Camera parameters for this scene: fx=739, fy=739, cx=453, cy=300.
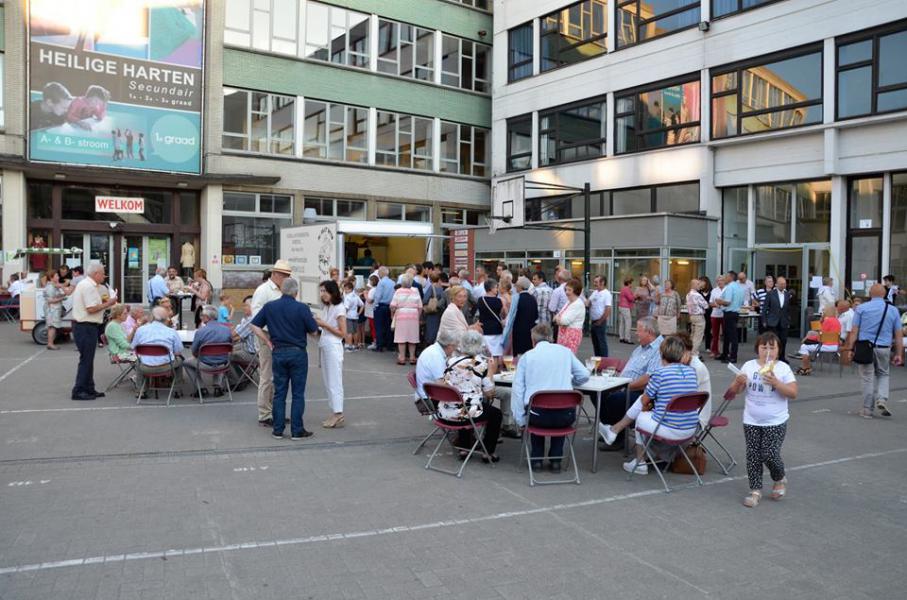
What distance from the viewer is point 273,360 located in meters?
8.02

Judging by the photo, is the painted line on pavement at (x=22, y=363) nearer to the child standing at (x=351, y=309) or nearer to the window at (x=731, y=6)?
the child standing at (x=351, y=309)

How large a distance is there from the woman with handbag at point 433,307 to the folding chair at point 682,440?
785 cm

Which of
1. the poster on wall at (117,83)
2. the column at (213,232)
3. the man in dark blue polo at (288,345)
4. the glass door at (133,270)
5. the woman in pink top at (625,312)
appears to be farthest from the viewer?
the column at (213,232)

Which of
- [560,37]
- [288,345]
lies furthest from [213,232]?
[288,345]

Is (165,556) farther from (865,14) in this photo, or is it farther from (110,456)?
(865,14)

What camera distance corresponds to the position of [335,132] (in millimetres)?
27422

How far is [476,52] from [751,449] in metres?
27.6

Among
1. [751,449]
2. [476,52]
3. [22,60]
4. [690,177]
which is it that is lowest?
[751,449]

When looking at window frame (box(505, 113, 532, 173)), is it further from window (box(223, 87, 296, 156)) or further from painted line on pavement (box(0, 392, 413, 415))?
painted line on pavement (box(0, 392, 413, 415))

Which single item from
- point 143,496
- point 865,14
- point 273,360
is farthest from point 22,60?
point 865,14

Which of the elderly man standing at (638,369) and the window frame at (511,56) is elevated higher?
the window frame at (511,56)

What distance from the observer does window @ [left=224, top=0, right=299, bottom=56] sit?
2520cm


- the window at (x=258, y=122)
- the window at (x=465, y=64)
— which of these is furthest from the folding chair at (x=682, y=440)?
the window at (x=465, y=64)

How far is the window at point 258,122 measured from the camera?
2530 cm
